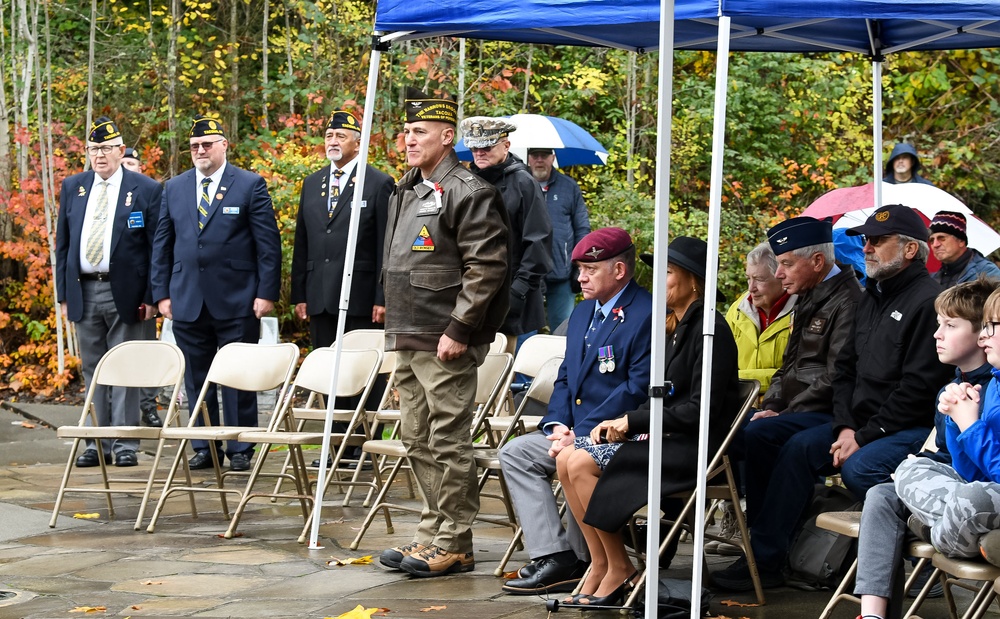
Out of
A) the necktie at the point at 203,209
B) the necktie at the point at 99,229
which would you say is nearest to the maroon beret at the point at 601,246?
the necktie at the point at 203,209

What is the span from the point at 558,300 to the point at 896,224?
4257 mm

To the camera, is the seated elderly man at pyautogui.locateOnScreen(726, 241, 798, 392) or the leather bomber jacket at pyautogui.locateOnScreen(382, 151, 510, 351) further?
the seated elderly man at pyautogui.locateOnScreen(726, 241, 798, 392)

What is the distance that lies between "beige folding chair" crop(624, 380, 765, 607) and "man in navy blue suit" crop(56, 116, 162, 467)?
481 centimetres

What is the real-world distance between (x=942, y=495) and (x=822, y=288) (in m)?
1.94

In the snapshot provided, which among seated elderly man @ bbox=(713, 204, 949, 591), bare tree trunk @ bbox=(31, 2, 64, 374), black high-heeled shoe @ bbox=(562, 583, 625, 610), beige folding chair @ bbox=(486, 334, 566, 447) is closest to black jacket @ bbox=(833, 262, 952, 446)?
seated elderly man @ bbox=(713, 204, 949, 591)

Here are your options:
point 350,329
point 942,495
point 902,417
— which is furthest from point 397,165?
point 942,495

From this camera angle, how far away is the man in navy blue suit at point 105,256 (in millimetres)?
8805

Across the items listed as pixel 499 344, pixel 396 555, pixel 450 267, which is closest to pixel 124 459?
pixel 499 344

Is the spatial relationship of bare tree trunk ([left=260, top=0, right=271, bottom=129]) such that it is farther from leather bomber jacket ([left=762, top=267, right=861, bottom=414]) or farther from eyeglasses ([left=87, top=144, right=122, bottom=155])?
leather bomber jacket ([left=762, top=267, right=861, bottom=414])

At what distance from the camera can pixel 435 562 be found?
5.61 m

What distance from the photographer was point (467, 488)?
575cm

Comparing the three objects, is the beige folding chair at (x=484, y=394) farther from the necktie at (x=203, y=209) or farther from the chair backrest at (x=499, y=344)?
the necktie at (x=203, y=209)

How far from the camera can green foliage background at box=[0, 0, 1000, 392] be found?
44.2 feet

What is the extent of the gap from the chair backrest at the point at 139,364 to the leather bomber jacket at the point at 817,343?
3.57 m
